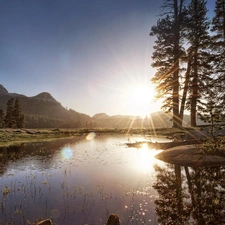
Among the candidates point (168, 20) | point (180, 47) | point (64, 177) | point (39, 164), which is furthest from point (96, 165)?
point (168, 20)

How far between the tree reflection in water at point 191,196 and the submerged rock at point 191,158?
4.46ft

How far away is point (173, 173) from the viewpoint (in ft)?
39.3

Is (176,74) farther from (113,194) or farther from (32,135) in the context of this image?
(32,135)

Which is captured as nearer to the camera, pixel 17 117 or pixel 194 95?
pixel 194 95

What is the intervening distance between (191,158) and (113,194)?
818 centimetres

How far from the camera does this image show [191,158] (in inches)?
578

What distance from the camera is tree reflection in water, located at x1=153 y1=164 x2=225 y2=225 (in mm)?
6438

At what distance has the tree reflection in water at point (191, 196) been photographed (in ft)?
21.1

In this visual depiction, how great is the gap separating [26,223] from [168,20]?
35980 millimetres

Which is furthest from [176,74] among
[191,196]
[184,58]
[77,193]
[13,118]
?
[13,118]

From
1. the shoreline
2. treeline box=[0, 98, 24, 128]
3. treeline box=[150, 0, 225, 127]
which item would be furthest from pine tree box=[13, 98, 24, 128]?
treeline box=[150, 0, 225, 127]

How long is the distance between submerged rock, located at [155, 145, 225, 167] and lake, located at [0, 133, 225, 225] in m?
1.31

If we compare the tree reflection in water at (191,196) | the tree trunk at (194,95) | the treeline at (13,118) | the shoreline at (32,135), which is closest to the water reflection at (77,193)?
the tree reflection in water at (191,196)

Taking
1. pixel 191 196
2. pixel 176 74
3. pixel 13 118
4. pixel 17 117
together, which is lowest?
pixel 191 196
